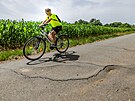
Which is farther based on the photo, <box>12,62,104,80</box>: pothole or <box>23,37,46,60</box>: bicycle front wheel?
<box>23,37,46,60</box>: bicycle front wheel

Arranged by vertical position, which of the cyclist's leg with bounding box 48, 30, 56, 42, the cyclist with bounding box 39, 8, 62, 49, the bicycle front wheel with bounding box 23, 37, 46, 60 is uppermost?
the cyclist with bounding box 39, 8, 62, 49

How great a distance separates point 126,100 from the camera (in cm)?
416

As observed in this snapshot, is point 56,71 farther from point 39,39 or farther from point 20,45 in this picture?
point 20,45

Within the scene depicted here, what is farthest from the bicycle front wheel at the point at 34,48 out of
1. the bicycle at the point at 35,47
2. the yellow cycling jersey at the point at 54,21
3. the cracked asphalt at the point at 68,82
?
the yellow cycling jersey at the point at 54,21

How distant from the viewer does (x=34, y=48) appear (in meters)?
8.33

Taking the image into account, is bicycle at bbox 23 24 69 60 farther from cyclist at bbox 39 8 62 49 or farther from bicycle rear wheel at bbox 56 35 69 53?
bicycle rear wheel at bbox 56 35 69 53

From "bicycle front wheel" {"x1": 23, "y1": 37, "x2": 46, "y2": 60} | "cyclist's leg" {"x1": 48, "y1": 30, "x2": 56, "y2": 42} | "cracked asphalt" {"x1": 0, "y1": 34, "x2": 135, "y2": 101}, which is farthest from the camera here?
"cyclist's leg" {"x1": 48, "y1": 30, "x2": 56, "y2": 42}

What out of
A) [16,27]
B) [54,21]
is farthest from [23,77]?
[16,27]

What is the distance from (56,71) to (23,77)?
1029 millimetres

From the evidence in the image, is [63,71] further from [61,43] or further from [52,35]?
[61,43]

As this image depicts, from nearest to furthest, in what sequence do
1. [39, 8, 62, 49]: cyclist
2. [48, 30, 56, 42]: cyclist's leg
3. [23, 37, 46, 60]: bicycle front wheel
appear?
[23, 37, 46, 60]: bicycle front wheel, [39, 8, 62, 49]: cyclist, [48, 30, 56, 42]: cyclist's leg

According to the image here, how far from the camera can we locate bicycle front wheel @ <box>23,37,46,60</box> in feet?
26.5

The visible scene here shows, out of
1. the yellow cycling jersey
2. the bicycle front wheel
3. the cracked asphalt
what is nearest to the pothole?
the cracked asphalt

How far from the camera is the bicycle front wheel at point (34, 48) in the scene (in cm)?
807
